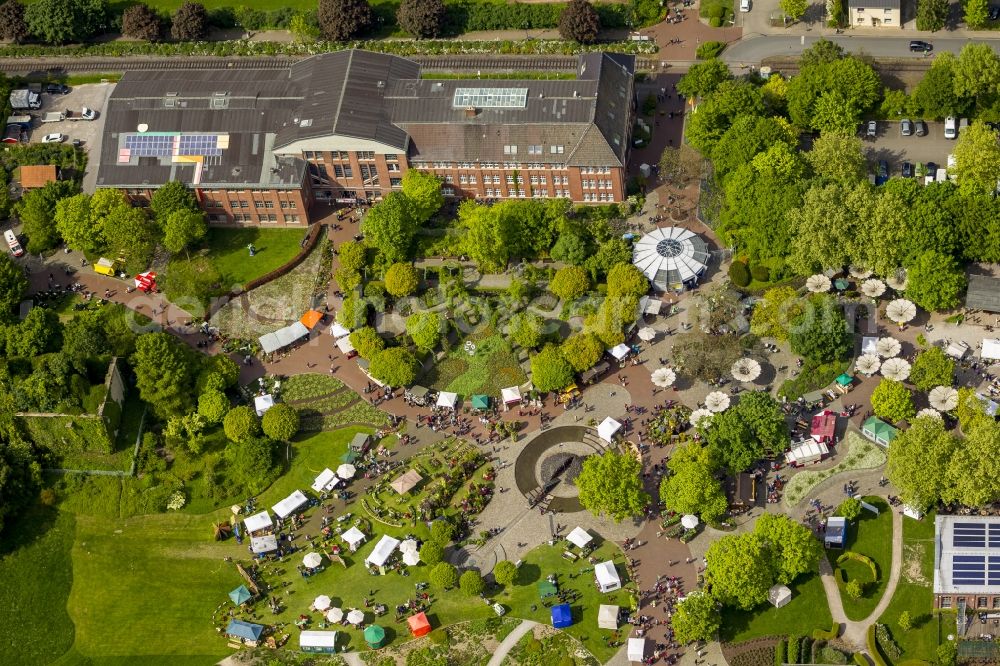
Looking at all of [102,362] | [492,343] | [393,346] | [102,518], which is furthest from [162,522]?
[492,343]

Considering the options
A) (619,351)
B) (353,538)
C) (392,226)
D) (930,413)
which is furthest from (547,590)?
(392,226)

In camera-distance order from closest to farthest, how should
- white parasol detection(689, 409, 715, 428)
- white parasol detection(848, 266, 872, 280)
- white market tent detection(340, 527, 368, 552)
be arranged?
1. white market tent detection(340, 527, 368, 552)
2. white parasol detection(689, 409, 715, 428)
3. white parasol detection(848, 266, 872, 280)

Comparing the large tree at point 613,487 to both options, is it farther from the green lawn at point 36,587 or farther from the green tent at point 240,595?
the green lawn at point 36,587

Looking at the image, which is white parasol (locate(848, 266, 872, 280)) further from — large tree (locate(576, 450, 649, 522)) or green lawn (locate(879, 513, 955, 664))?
large tree (locate(576, 450, 649, 522))

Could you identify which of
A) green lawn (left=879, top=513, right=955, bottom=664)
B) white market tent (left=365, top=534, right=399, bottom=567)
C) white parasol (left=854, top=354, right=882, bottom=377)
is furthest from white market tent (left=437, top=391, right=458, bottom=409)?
green lawn (left=879, top=513, right=955, bottom=664)

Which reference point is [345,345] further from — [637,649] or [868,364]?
[868,364]

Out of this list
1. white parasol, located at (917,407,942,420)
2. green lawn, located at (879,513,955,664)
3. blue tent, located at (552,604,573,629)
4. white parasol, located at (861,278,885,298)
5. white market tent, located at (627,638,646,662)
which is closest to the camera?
green lawn, located at (879,513,955,664)
